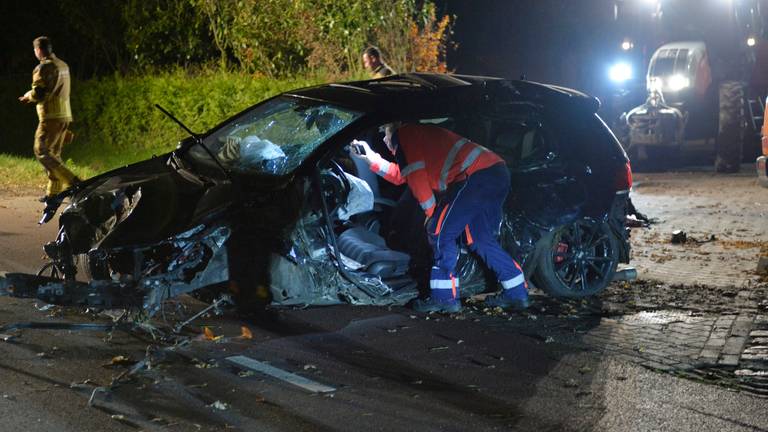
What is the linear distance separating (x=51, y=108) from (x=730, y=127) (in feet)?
33.4

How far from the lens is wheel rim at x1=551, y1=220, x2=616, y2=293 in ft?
27.8

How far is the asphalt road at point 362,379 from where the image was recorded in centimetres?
545

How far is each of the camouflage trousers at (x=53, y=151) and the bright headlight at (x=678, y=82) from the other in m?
9.36

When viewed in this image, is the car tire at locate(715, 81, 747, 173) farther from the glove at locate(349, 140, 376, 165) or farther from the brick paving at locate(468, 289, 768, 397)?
the glove at locate(349, 140, 376, 165)

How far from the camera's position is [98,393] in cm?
576

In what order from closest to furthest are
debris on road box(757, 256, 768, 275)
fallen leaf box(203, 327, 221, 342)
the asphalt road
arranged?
1. the asphalt road
2. fallen leaf box(203, 327, 221, 342)
3. debris on road box(757, 256, 768, 275)

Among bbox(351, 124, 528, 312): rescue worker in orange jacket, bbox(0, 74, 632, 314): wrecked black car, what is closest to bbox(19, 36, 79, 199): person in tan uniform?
bbox(0, 74, 632, 314): wrecked black car

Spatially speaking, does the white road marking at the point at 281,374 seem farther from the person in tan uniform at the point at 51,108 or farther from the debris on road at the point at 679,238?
the person in tan uniform at the point at 51,108

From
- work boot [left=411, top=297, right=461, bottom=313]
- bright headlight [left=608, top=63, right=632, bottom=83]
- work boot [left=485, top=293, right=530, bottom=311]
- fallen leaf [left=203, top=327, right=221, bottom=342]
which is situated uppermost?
bright headlight [left=608, top=63, right=632, bottom=83]

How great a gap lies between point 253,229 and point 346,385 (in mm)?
1349

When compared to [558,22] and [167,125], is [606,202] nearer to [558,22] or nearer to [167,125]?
[167,125]

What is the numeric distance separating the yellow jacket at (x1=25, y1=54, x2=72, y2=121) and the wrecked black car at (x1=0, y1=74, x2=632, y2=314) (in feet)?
18.0

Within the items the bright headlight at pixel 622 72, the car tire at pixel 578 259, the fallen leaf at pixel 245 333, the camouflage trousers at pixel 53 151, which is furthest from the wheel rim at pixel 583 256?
the bright headlight at pixel 622 72

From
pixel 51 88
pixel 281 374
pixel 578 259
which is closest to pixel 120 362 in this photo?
pixel 281 374
